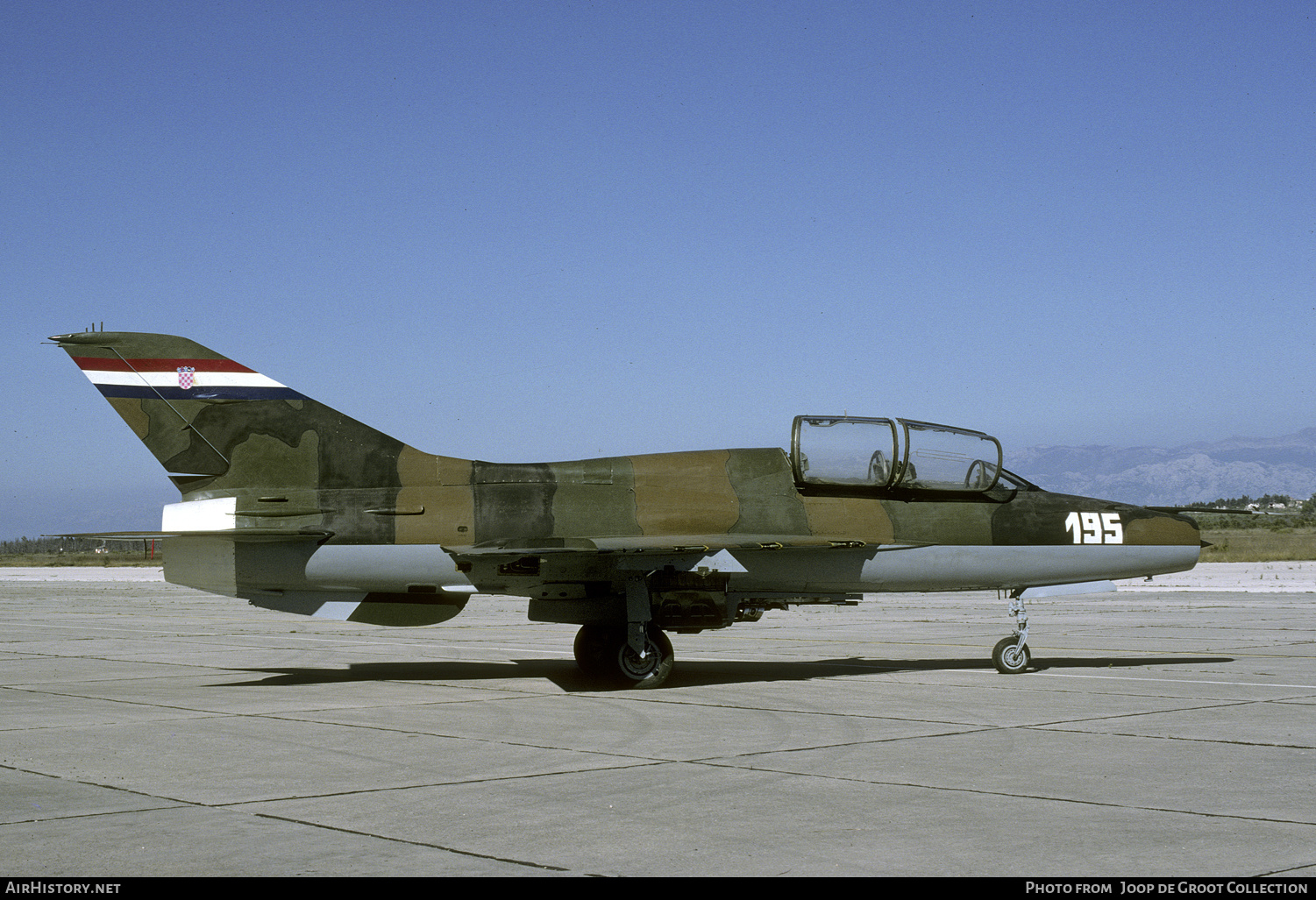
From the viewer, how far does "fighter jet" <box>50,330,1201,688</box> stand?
13344 millimetres

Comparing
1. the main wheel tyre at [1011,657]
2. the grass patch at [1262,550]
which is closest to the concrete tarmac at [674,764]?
the main wheel tyre at [1011,657]

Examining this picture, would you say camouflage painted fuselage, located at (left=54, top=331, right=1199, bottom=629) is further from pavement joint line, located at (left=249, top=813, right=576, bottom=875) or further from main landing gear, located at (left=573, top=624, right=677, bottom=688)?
pavement joint line, located at (left=249, top=813, right=576, bottom=875)

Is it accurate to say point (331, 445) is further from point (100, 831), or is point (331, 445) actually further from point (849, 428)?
point (100, 831)

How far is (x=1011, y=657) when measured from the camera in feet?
47.7

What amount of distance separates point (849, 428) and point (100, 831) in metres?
9.53

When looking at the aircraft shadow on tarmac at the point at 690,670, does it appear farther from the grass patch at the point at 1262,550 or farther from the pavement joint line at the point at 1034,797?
the grass patch at the point at 1262,550

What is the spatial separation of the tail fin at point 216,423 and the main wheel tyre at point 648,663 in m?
3.43

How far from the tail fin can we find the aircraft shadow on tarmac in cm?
260

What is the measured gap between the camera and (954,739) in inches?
371

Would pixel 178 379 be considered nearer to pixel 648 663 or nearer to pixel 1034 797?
pixel 648 663

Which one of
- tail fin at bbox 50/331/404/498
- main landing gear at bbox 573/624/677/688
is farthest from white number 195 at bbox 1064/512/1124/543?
tail fin at bbox 50/331/404/498

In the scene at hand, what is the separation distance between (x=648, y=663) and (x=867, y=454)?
11.5ft
